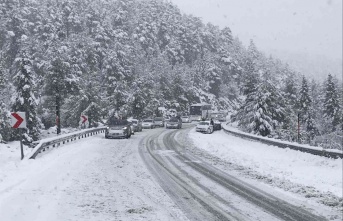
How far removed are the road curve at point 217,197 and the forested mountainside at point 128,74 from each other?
25511 mm

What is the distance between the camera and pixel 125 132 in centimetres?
2948

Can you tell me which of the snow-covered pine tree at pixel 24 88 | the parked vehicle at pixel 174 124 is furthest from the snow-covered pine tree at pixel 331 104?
the snow-covered pine tree at pixel 24 88

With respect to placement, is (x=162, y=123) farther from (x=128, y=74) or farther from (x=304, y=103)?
(x=304, y=103)

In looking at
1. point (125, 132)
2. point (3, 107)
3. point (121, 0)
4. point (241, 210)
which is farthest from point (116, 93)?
point (121, 0)

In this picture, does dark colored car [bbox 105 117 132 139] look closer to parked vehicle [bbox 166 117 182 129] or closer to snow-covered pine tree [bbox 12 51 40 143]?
snow-covered pine tree [bbox 12 51 40 143]

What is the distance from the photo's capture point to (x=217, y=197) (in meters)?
9.71

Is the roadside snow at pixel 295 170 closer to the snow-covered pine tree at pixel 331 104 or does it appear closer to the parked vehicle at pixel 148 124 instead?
the parked vehicle at pixel 148 124

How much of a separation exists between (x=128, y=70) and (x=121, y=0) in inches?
2304

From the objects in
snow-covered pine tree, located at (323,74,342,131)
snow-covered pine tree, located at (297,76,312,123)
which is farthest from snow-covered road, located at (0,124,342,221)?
snow-covered pine tree, located at (323,74,342,131)

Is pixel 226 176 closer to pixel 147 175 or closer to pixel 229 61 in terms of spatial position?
pixel 147 175

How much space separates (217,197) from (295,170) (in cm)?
700

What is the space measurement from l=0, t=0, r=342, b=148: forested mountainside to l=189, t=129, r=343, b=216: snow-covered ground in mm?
18483

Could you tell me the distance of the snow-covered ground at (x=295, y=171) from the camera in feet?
35.3

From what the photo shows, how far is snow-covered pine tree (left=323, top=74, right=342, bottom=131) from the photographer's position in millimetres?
66113
